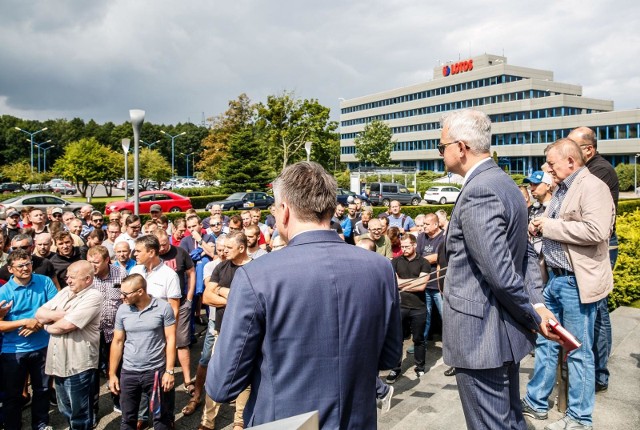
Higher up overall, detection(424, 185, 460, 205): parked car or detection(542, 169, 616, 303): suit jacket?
detection(424, 185, 460, 205): parked car

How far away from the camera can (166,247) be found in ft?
22.8

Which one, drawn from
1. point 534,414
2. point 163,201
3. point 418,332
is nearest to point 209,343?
point 418,332

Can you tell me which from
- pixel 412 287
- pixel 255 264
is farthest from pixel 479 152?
pixel 412 287

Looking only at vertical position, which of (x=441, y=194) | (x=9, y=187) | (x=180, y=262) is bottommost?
(x=180, y=262)

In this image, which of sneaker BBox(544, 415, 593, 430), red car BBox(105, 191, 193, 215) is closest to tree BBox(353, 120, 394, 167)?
red car BBox(105, 191, 193, 215)

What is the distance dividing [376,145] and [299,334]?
65738 mm

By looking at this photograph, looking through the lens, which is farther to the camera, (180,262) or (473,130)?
(180,262)

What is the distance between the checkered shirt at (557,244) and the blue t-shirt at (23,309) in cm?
470

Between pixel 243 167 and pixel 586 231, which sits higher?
pixel 243 167

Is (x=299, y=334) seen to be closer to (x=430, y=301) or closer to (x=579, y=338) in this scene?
(x=579, y=338)

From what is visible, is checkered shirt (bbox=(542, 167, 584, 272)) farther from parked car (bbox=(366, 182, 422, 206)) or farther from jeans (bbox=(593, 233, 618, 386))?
parked car (bbox=(366, 182, 422, 206))

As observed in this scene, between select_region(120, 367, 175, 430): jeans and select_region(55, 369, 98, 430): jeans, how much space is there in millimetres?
369

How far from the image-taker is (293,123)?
44.6 metres

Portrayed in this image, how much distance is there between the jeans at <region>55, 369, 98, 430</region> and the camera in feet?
15.0
